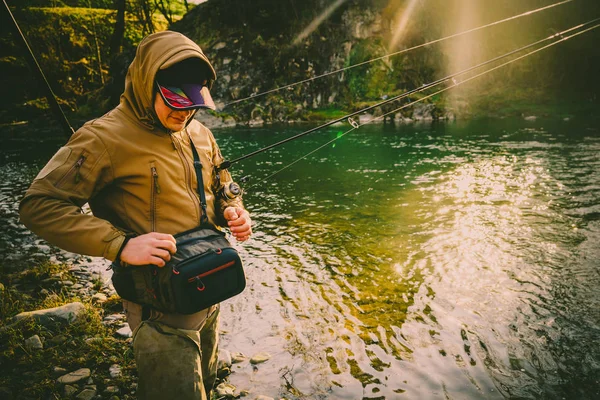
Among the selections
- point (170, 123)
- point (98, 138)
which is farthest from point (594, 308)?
point (98, 138)

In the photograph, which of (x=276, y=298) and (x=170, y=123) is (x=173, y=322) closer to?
(x=170, y=123)

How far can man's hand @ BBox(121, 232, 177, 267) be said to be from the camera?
6.34 feet

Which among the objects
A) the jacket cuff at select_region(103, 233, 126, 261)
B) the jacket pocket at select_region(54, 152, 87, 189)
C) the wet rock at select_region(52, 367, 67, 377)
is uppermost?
the jacket pocket at select_region(54, 152, 87, 189)

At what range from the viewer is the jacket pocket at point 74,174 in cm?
189

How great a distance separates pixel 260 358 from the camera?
A: 4.70 m

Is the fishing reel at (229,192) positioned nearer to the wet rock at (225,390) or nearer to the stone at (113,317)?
the wet rock at (225,390)

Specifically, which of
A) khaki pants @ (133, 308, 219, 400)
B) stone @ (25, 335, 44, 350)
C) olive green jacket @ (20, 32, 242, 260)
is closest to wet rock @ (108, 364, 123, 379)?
stone @ (25, 335, 44, 350)

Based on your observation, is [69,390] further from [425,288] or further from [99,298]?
[425,288]

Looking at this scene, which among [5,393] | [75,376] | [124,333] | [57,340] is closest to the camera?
[5,393]

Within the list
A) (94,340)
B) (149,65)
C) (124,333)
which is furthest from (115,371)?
(149,65)

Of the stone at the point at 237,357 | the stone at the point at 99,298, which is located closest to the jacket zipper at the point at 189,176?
the stone at the point at 237,357

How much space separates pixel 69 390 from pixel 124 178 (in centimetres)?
293

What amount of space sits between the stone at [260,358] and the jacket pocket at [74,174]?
362 cm

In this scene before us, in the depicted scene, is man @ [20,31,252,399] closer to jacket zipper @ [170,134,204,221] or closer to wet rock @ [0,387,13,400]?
jacket zipper @ [170,134,204,221]
